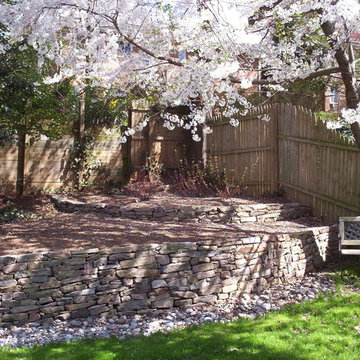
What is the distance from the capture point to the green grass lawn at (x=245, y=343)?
3742 mm

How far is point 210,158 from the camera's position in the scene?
37.2ft

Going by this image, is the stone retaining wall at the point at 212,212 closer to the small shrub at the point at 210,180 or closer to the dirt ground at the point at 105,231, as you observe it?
the dirt ground at the point at 105,231

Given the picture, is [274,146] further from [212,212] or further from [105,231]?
[105,231]

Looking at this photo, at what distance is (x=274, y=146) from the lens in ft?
30.9

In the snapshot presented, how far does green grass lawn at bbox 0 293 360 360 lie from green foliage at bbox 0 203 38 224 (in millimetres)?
4384

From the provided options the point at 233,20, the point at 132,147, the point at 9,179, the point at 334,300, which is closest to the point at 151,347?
the point at 334,300

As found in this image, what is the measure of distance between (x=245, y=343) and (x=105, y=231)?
3.06m

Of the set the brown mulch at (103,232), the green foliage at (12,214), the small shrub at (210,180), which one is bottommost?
the brown mulch at (103,232)

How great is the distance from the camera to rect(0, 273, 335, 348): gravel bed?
4.45 meters

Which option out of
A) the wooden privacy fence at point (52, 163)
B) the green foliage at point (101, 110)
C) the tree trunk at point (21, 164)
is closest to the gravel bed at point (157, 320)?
the tree trunk at point (21, 164)

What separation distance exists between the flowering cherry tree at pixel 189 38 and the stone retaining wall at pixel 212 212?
1.78 meters

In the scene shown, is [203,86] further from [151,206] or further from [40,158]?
[40,158]

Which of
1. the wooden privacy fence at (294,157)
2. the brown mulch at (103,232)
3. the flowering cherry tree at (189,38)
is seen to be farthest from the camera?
the wooden privacy fence at (294,157)

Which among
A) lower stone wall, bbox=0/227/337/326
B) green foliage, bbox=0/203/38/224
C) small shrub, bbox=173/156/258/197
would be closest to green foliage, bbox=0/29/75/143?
green foliage, bbox=0/203/38/224
